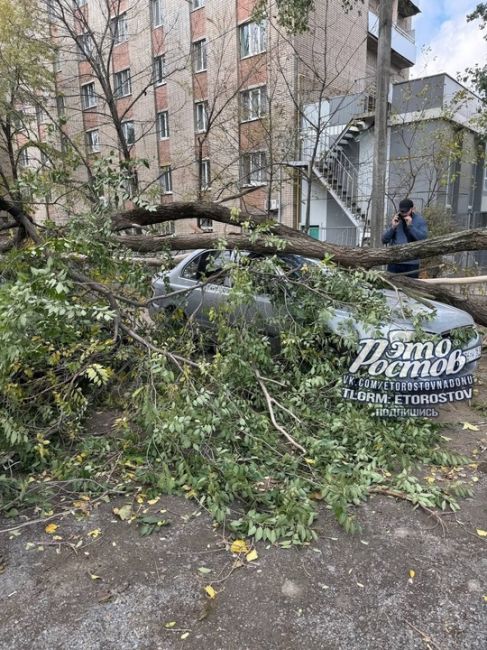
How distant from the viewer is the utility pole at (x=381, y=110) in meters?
7.93

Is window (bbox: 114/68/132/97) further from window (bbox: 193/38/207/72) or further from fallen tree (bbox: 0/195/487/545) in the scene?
fallen tree (bbox: 0/195/487/545)

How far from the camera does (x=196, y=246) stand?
17.3 ft

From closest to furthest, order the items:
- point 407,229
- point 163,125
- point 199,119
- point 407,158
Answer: point 407,229 → point 407,158 → point 199,119 → point 163,125

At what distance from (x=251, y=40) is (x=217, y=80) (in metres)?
3.04

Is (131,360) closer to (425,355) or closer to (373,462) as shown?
(373,462)

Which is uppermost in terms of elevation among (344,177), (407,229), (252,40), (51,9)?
(252,40)

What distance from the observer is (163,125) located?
20.6 metres

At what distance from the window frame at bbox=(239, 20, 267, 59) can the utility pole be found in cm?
693

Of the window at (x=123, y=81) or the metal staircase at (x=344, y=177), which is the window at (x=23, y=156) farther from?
the metal staircase at (x=344, y=177)

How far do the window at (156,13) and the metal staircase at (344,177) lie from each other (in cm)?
899

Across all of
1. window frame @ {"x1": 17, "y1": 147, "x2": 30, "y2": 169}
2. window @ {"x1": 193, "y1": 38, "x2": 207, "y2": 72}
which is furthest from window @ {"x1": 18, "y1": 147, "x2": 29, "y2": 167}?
window @ {"x1": 193, "y1": 38, "x2": 207, "y2": 72}

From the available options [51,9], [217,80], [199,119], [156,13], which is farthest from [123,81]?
[51,9]

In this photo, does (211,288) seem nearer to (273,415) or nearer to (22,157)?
(273,415)

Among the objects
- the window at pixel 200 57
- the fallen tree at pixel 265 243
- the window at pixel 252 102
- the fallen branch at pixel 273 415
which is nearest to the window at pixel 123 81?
the window at pixel 200 57
